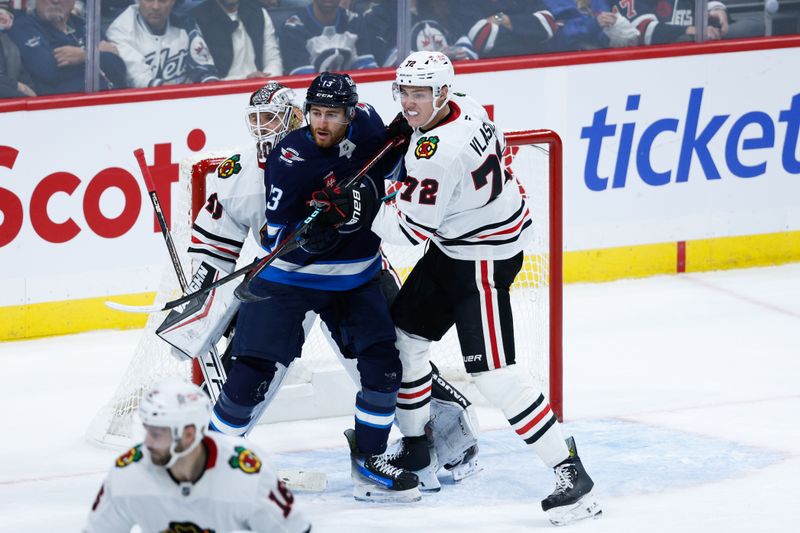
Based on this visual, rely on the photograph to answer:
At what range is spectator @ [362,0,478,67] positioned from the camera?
645 cm

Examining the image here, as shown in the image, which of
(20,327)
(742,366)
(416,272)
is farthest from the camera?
(20,327)

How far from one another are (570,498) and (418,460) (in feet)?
1.62

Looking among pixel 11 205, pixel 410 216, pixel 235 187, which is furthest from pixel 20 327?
pixel 410 216

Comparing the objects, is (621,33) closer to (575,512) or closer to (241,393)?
(575,512)

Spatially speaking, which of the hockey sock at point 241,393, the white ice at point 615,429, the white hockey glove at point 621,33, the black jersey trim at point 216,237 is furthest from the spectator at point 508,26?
the hockey sock at point 241,393

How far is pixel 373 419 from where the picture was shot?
4238 mm

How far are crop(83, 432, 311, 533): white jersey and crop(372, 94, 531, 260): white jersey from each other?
48.6 inches

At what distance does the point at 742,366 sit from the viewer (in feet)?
18.5

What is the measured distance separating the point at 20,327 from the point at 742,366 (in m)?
2.80

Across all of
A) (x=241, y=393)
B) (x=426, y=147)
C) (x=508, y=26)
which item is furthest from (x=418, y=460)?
(x=508, y=26)

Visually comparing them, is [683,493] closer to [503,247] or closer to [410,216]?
[503,247]

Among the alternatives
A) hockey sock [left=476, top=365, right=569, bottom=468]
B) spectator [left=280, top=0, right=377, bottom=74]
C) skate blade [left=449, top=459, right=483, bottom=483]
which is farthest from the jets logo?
spectator [left=280, top=0, right=377, bottom=74]

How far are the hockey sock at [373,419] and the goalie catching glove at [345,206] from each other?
18.5 inches

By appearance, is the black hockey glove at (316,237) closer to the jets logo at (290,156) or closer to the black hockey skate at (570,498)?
the jets logo at (290,156)
